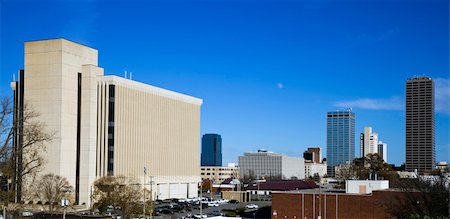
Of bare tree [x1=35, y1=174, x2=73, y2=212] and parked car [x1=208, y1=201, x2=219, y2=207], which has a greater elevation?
bare tree [x1=35, y1=174, x2=73, y2=212]

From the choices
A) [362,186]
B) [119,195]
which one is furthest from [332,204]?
[119,195]

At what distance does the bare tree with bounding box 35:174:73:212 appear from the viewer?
62575mm

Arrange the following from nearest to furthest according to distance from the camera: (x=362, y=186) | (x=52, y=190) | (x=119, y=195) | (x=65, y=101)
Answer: (x=362, y=186) < (x=119, y=195) < (x=52, y=190) < (x=65, y=101)

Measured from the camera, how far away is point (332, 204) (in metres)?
56.7

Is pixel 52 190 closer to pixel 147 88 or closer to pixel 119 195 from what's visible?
pixel 119 195

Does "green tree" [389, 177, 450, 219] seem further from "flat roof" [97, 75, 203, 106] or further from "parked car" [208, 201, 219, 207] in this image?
"flat roof" [97, 75, 203, 106]

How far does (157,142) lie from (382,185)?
48244 mm

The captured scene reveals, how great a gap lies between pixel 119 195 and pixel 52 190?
327 inches

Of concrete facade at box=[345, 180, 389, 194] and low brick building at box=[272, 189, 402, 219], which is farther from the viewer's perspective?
concrete facade at box=[345, 180, 389, 194]

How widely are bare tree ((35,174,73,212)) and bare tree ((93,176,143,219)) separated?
4227 mm

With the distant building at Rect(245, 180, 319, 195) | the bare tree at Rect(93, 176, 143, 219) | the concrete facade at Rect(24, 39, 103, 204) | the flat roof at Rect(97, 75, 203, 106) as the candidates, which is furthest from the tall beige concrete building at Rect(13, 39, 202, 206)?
the distant building at Rect(245, 180, 319, 195)

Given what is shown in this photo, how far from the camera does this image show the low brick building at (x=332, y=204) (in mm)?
54344

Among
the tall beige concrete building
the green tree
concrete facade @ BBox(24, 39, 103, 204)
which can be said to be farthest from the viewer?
the tall beige concrete building

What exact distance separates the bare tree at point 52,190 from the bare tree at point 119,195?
13.9ft
